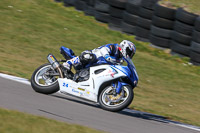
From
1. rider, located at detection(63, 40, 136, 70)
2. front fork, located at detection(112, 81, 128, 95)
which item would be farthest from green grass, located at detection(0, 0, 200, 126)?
rider, located at detection(63, 40, 136, 70)

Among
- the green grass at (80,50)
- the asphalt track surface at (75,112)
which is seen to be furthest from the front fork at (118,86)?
the green grass at (80,50)

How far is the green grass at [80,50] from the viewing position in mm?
9336

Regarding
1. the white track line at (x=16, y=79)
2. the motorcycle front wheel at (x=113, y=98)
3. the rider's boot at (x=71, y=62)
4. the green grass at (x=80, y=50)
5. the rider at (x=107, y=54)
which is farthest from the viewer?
the green grass at (x=80, y=50)

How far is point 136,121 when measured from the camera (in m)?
6.78

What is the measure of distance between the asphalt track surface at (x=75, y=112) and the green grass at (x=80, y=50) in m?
1.18

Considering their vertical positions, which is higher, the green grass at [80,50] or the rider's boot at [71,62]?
the rider's boot at [71,62]

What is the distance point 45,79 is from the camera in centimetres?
743

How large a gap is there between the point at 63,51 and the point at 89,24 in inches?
311

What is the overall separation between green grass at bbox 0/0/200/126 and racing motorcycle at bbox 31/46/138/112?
1351 millimetres

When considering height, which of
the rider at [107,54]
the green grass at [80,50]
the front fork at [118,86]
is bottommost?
the green grass at [80,50]

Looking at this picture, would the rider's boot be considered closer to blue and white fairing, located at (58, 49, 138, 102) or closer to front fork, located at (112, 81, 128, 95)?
blue and white fairing, located at (58, 49, 138, 102)

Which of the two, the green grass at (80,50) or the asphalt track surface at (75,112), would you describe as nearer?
the asphalt track surface at (75,112)

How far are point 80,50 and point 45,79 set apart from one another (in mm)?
5279

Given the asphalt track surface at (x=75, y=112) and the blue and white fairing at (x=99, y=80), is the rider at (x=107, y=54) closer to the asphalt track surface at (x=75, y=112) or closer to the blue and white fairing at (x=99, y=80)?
→ the blue and white fairing at (x=99, y=80)
